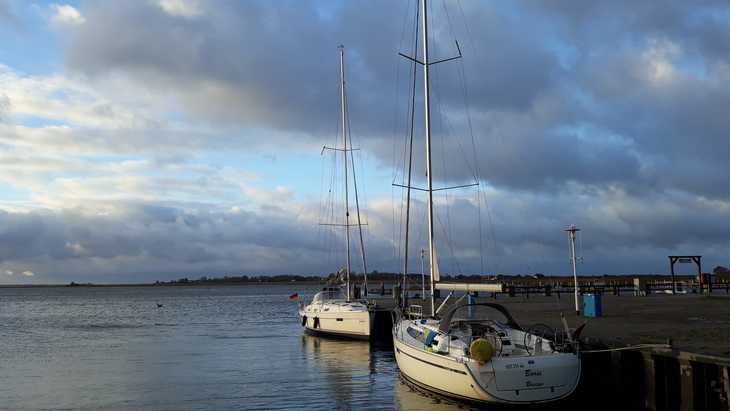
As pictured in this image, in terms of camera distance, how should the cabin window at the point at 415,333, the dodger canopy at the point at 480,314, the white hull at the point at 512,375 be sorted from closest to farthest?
the white hull at the point at 512,375
the dodger canopy at the point at 480,314
the cabin window at the point at 415,333

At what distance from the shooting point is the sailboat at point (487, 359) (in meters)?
16.2

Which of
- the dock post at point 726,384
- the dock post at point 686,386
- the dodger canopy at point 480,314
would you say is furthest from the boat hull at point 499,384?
the dock post at point 726,384

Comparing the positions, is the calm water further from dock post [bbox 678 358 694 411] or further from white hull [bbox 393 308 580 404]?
dock post [bbox 678 358 694 411]

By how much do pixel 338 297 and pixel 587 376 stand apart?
27080mm

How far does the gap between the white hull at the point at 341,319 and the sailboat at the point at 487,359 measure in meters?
14.0

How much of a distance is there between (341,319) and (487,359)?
2284 centimetres

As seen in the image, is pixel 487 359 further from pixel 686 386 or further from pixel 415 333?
pixel 415 333

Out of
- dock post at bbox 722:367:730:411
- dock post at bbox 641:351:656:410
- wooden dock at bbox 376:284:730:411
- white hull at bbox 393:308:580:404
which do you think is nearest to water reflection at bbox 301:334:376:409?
white hull at bbox 393:308:580:404

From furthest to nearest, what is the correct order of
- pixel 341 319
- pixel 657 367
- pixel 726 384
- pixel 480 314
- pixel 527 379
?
pixel 341 319 → pixel 480 314 → pixel 657 367 → pixel 527 379 → pixel 726 384

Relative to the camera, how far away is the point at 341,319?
38.6 meters

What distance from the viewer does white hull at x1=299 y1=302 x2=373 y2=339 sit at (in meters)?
36.9

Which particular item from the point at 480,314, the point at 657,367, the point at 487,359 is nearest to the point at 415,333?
the point at 480,314

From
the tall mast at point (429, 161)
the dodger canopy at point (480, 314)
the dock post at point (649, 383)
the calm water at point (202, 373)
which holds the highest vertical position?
the tall mast at point (429, 161)

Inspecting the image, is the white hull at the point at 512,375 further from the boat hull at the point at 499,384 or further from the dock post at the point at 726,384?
the dock post at the point at 726,384
